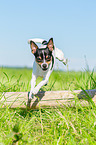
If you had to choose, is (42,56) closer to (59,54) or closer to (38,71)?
(38,71)

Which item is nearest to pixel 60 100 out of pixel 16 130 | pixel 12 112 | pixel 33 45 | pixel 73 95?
pixel 73 95

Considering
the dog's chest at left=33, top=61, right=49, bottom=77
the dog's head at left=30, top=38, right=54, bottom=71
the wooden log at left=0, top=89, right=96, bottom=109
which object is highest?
the dog's head at left=30, top=38, right=54, bottom=71

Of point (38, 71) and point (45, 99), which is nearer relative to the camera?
point (38, 71)

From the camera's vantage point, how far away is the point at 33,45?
2.95 metres

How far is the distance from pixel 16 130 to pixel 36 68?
3.83 feet

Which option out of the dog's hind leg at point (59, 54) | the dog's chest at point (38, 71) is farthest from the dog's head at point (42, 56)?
the dog's hind leg at point (59, 54)

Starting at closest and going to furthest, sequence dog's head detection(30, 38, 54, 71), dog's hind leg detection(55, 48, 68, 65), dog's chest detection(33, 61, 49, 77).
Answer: dog's head detection(30, 38, 54, 71) < dog's chest detection(33, 61, 49, 77) < dog's hind leg detection(55, 48, 68, 65)

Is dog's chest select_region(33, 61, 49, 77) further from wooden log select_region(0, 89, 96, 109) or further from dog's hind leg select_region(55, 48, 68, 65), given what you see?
dog's hind leg select_region(55, 48, 68, 65)

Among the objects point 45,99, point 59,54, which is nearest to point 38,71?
point 45,99

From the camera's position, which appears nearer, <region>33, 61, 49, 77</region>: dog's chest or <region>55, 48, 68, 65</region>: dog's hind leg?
<region>33, 61, 49, 77</region>: dog's chest

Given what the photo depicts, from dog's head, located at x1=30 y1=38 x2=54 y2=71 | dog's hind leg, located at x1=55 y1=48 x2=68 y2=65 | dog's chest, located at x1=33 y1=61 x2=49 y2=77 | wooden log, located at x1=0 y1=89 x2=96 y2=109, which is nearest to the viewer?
dog's head, located at x1=30 y1=38 x2=54 y2=71

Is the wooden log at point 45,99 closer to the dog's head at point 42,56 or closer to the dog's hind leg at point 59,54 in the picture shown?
the dog's hind leg at point 59,54

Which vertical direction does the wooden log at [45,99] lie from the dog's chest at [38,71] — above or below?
below

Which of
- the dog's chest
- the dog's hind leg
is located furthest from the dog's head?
the dog's hind leg
